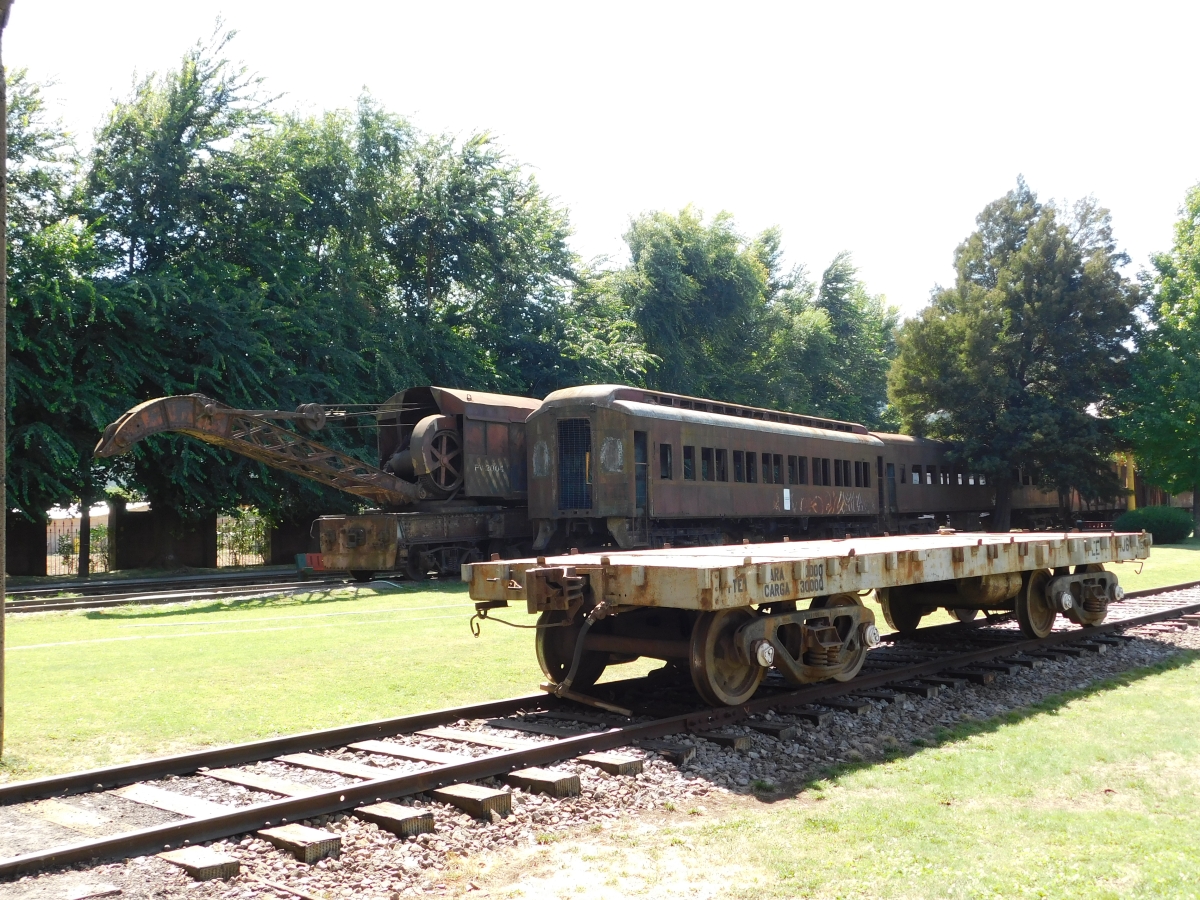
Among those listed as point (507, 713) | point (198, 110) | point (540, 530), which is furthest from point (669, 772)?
point (198, 110)

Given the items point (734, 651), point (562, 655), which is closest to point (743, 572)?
point (734, 651)

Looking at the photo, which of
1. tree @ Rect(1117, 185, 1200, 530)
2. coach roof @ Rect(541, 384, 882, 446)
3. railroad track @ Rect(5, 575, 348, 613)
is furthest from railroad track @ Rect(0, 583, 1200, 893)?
tree @ Rect(1117, 185, 1200, 530)

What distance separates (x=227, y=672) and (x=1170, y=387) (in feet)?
124

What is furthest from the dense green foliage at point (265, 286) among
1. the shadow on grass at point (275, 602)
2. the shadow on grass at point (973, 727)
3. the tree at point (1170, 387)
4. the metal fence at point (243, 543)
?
the shadow on grass at point (973, 727)

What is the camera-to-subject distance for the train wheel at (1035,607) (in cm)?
1134

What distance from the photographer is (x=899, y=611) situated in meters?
11.9

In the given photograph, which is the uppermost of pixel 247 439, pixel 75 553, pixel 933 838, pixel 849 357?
pixel 849 357

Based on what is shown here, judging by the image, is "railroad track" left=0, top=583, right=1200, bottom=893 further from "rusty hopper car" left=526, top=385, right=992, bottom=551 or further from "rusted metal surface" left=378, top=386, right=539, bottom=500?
"rusted metal surface" left=378, top=386, right=539, bottom=500

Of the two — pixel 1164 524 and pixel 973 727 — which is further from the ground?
pixel 1164 524

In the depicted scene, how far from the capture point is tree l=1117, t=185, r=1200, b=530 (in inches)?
1471

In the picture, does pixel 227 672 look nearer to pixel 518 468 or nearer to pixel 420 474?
pixel 420 474

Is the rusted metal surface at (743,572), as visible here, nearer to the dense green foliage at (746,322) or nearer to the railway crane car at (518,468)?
the railway crane car at (518,468)

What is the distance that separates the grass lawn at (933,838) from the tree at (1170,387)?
113 feet

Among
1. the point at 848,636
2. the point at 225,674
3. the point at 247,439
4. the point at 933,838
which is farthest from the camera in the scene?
the point at 247,439
